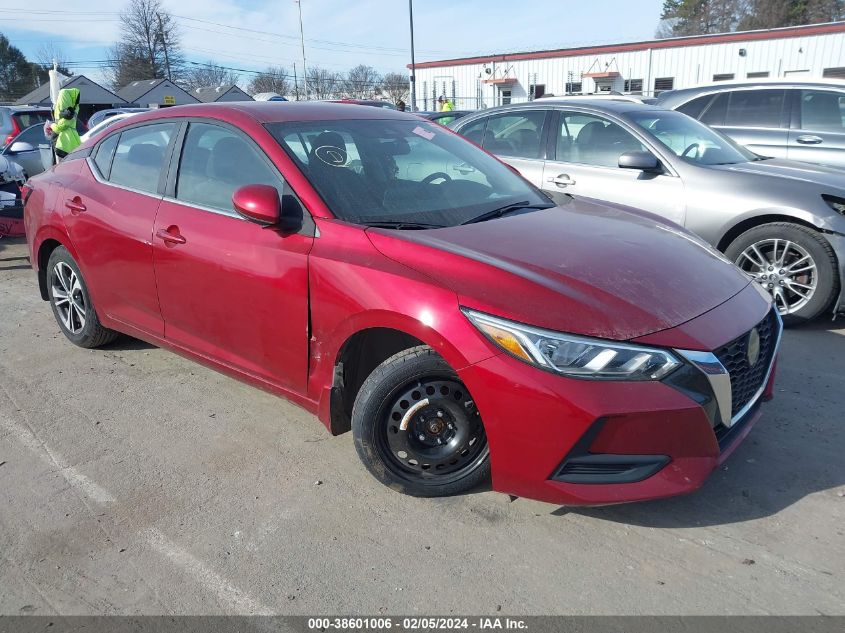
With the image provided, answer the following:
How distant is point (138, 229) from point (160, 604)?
7.19 ft

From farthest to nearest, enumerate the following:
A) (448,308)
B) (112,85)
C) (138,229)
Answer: (112,85), (138,229), (448,308)

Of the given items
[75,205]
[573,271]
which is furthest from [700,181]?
[75,205]

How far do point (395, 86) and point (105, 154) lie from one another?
5979cm

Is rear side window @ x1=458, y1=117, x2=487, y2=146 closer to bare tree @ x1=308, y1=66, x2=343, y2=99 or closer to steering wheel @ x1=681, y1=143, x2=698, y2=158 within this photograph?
steering wheel @ x1=681, y1=143, x2=698, y2=158

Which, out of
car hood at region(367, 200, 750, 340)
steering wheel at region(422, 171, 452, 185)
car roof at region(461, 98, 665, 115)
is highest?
car roof at region(461, 98, 665, 115)

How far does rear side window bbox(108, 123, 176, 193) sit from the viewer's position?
388 cm

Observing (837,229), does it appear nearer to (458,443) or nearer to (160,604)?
(458,443)

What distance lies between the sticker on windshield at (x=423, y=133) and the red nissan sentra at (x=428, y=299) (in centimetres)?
3

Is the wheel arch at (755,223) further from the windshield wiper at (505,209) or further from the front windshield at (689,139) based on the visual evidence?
the windshield wiper at (505,209)

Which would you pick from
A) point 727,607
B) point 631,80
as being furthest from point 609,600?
point 631,80

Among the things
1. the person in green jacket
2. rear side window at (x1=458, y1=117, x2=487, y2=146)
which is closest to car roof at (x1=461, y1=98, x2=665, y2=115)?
rear side window at (x1=458, y1=117, x2=487, y2=146)

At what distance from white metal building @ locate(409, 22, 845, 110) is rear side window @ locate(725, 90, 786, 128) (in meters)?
24.7

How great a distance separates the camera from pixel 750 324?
8.96ft

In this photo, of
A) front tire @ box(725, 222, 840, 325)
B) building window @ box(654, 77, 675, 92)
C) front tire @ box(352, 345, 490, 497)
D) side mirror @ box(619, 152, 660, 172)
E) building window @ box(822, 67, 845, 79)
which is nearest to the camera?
front tire @ box(352, 345, 490, 497)
